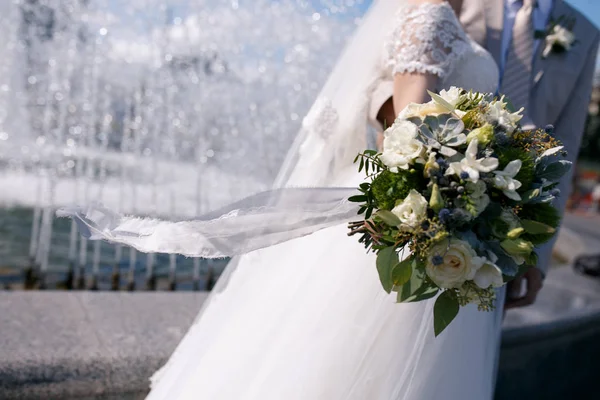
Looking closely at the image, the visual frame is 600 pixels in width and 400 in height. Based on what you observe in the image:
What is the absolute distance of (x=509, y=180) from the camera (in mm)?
1340

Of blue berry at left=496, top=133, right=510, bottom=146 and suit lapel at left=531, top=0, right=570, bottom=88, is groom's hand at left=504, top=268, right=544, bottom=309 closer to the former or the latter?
suit lapel at left=531, top=0, right=570, bottom=88

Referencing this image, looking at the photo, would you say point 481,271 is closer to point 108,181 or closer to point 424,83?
point 424,83

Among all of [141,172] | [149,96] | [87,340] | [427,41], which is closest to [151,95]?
[149,96]

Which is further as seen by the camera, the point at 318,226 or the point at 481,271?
the point at 318,226

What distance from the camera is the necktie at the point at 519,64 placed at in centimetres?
217

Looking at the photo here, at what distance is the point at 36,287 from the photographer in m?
5.20

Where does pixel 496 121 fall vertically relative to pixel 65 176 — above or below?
Answer: above

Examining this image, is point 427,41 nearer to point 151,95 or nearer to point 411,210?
point 411,210

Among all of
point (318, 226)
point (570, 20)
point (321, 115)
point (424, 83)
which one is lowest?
point (318, 226)

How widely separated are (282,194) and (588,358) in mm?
3610

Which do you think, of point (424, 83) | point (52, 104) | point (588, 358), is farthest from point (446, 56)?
point (52, 104)

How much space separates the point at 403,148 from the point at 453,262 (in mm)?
264

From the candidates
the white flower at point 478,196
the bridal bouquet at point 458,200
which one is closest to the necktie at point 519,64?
the bridal bouquet at point 458,200

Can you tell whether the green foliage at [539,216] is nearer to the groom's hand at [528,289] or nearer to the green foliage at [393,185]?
the green foliage at [393,185]
